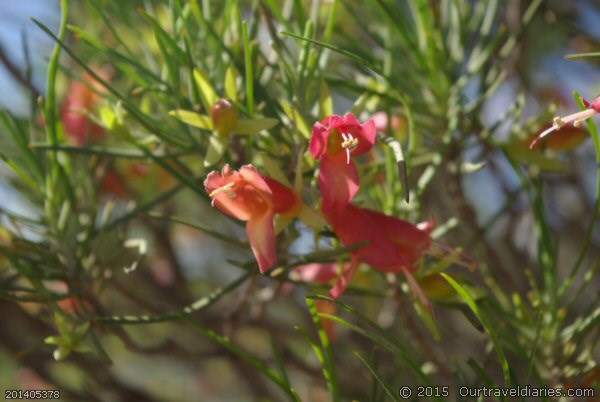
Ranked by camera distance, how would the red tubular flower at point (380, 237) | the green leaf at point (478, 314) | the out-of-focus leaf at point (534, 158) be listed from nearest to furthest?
1. the green leaf at point (478, 314)
2. the red tubular flower at point (380, 237)
3. the out-of-focus leaf at point (534, 158)

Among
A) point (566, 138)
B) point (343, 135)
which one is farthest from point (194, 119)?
point (566, 138)

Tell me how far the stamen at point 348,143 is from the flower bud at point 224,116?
10 cm

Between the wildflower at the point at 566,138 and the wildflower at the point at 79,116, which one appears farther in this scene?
the wildflower at the point at 79,116

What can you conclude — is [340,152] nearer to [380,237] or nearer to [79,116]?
[380,237]

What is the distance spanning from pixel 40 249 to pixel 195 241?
1272 millimetres

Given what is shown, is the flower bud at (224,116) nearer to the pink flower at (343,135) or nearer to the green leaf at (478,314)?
the pink flower at (343,135)

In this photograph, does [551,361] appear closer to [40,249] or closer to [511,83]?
[40,249]

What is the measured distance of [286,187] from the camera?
0.60 metres

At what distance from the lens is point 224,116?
625 millimetres

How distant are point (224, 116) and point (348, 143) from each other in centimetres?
11

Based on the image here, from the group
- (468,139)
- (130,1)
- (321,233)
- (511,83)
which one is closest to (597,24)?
(511,83)

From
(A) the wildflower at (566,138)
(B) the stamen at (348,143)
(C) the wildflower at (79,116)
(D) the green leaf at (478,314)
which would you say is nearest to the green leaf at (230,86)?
(B) the stamen at (348,143)

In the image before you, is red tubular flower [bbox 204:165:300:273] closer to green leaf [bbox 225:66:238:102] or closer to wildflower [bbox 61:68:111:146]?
green leaf [bbox 225:66:238:102]

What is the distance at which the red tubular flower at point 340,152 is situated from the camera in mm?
564
